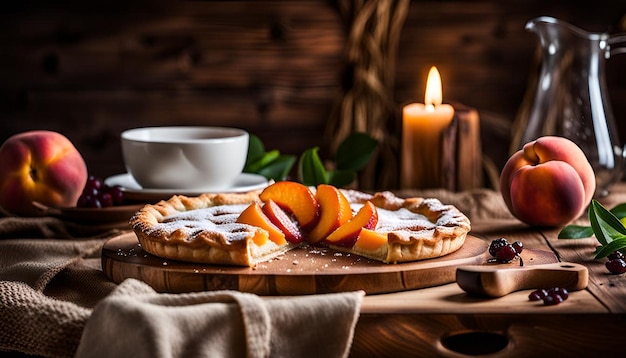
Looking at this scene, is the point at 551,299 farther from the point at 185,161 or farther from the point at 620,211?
the point at 185,161

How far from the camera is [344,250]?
1.86m

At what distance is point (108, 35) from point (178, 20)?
0.27m

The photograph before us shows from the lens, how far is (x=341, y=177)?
271 cm

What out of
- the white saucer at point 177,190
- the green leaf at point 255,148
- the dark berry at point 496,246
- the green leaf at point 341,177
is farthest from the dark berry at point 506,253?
the green leaf at point 255,148

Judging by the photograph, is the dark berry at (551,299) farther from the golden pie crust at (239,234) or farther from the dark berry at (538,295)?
the golden pie crust at (239,234)

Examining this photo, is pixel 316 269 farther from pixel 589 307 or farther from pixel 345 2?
pixel 345 2

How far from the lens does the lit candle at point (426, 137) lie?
8.93 feet

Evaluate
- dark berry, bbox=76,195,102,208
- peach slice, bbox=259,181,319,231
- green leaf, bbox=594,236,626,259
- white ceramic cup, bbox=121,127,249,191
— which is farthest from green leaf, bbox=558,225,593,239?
dark berry, bbox=76,195,102,208

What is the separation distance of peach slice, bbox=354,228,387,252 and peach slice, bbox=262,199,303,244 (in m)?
0.15

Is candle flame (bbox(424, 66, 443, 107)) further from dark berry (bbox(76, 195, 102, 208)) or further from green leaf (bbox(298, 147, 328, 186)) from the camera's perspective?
dark berry (bbox(76, 195, 102, 208))

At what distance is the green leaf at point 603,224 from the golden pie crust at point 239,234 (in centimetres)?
29

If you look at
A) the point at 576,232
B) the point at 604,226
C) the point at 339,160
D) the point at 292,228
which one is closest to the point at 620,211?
the point at 576,232

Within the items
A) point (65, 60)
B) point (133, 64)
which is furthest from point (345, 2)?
point (65, 60)

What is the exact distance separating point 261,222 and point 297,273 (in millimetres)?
221
